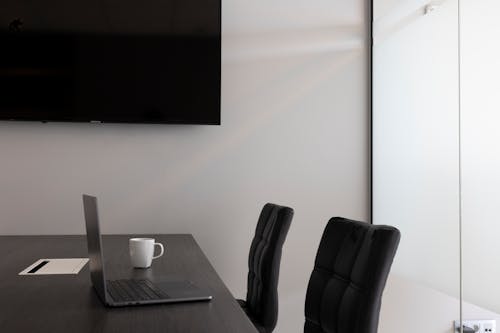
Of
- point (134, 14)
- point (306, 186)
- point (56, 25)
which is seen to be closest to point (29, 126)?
point (56, 25)

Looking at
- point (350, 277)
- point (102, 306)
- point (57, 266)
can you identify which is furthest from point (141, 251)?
point (350, 277)

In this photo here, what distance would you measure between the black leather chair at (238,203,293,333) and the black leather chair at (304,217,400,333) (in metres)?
0.62

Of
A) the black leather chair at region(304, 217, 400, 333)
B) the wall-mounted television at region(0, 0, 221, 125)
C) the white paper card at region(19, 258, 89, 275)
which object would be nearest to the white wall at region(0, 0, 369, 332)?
the wall-mounted television at region(0, 0, 221, 125)

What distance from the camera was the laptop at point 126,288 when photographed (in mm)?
1550

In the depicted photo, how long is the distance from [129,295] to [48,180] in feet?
7.15

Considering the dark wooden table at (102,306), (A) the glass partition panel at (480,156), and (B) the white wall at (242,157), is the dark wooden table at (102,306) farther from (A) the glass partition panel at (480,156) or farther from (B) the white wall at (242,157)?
(A) the glass partition panel at (480,156)

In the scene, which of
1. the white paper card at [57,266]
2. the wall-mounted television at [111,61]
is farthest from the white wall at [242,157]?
the white paper card at [57,266]

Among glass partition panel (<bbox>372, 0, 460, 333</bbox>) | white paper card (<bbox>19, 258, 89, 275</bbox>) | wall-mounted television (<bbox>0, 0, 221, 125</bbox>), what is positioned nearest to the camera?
white paper card (<bbox>19, 258, 89, 275</bbox>)

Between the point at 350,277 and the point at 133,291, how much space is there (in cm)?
65

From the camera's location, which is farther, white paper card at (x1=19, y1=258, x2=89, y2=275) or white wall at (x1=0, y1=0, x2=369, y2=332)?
white wall at (x1=0, y1=0, x2=369, y2=332)

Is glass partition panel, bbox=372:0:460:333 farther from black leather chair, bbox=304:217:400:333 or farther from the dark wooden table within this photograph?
the dark wooden table

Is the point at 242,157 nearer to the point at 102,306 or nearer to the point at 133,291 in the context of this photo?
the point at 133,291

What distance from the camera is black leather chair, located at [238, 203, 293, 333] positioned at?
258 cm

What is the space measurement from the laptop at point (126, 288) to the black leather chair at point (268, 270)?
32.5 inches
